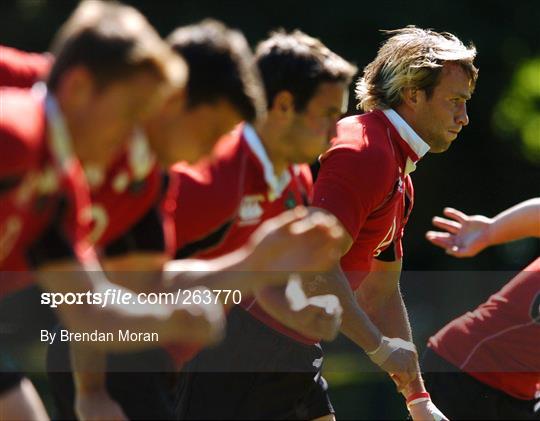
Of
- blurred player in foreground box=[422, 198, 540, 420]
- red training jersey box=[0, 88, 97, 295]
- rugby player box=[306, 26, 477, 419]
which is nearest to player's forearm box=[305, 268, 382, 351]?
rugby player box=[306, 26, 477, 419]

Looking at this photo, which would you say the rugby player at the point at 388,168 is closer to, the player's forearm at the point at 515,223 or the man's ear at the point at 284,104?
the player's forearm at the point at 515,223

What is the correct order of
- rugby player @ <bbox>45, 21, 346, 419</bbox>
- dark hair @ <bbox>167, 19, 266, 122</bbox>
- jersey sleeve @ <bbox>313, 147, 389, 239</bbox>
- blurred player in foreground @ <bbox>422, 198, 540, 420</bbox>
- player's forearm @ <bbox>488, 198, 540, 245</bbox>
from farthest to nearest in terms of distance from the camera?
1. blurred player in foreground @ <bbox>422, 198, 540, 420</bbox>
2. player's forearm @ <bbox>488, 198, 540, 245</bbox>
3. jersey sleeve @ <bbox>313, 147, 389, 239</bbox>
4. dark hair @ <bbox>167, 19, 266, 122</bbox>
5. rugby player @ <bbox>45, 21, 346, 419</bbox>

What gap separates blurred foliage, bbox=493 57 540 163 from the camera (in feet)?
52.3

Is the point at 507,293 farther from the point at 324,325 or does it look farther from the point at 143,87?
the point at 143,87

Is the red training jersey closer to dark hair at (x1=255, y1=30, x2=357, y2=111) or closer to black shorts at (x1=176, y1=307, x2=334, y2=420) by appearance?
dark hair at (x1=255, y1=30, x2=357, y2=111)

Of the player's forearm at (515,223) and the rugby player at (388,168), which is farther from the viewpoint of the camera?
the player's forearm at (515,223)

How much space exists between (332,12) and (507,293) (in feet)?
32.8

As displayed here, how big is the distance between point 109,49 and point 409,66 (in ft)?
8.46

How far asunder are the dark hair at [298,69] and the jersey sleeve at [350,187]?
1.52ft

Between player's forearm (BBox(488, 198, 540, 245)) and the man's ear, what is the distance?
141 cm

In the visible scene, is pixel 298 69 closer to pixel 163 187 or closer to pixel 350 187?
pixel 350 187

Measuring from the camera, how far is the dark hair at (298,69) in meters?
4.64

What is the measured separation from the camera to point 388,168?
5168 mm

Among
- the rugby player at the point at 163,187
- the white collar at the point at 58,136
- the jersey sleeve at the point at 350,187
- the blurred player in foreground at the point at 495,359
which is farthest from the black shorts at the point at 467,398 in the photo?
the white collar at the point at 58,136
